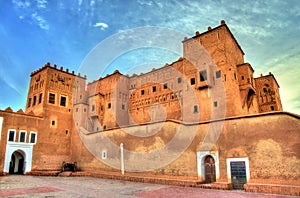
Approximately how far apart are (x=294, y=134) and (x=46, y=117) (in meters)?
28.2

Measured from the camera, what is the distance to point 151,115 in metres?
31.7

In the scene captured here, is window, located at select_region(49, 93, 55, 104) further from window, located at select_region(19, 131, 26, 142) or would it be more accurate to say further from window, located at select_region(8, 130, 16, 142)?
window, located at select_region(8, 130, 16, 142)

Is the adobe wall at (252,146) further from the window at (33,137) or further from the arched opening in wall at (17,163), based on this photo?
the arched opening in wall at (17,163)

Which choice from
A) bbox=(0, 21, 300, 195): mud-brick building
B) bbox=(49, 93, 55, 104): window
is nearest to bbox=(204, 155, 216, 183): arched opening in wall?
bbox=(0, 21, 300, 195): mud-brick building

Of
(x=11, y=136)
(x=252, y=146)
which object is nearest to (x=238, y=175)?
(x=252, y=146)

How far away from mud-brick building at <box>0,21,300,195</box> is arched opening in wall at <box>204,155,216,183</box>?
2.9 inches

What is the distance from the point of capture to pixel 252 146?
14.8 metres

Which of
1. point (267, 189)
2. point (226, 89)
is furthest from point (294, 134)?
point (226, 89)

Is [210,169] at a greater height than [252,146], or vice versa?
[252,146]

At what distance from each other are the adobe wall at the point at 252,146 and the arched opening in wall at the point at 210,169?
0.78m

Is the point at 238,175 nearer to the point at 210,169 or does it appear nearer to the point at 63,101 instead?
the point at 210,169

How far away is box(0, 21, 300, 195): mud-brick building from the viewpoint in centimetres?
1441

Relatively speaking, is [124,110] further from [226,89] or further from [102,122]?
[226,89]

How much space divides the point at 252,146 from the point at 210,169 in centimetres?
A: 366
